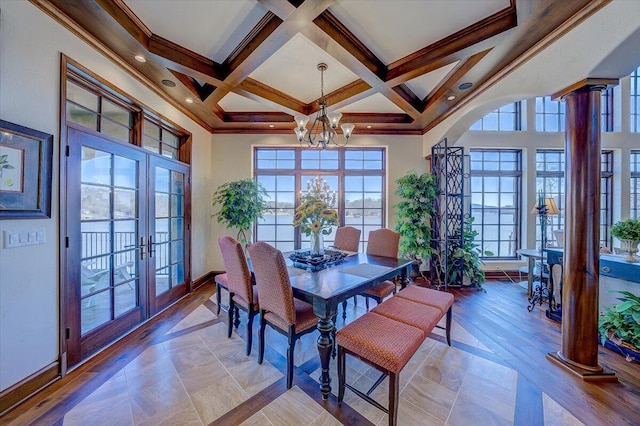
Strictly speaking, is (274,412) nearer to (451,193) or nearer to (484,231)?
(451,193)

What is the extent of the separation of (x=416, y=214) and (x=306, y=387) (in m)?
3.18

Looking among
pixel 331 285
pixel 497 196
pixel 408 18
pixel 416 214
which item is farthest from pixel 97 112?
pixel 497 196

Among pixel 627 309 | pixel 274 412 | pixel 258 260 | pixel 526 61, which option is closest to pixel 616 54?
pixel 526 61

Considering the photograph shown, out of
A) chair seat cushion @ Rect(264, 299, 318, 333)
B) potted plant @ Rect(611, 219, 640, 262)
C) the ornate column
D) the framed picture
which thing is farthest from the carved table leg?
potted plant @ Rect(611, 219, 640, 262)

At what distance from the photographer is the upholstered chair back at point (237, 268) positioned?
2270 mm

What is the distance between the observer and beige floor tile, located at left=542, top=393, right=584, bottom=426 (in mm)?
1610

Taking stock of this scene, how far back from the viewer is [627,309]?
2.03 metres

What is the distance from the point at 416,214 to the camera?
4.22m

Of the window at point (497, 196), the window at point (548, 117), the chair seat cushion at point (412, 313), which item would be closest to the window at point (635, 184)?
the window at point (548, 117)

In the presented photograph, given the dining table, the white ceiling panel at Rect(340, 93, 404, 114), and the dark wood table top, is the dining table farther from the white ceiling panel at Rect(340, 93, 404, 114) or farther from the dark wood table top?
the white ceiling panel at Rect(340, 93, 404, 114)

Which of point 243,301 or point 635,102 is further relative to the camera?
point 635,102

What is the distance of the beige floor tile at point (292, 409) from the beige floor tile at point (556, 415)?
4.99ft

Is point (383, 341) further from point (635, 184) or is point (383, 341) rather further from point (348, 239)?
point (635, 184)

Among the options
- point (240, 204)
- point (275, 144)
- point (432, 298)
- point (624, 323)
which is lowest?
point (624, 323)
